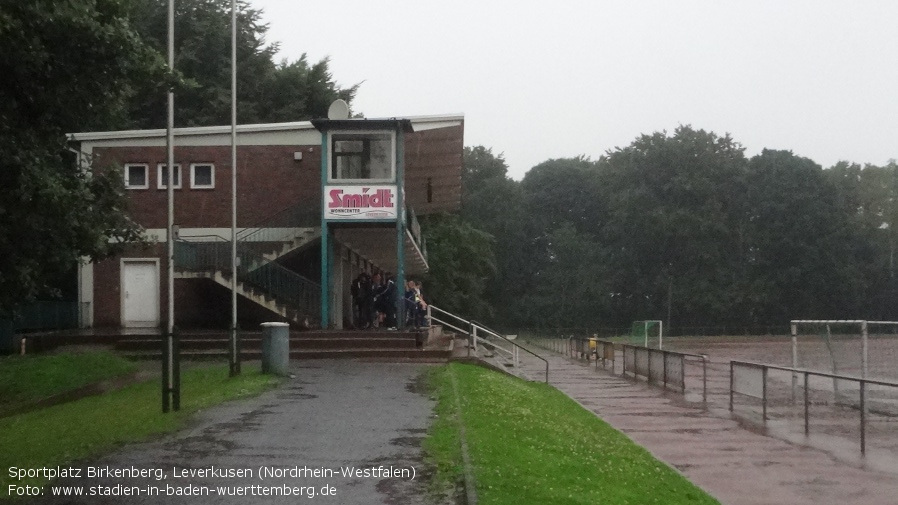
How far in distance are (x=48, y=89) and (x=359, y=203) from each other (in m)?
19.6

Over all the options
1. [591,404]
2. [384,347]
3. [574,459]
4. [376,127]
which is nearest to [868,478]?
[574,459]

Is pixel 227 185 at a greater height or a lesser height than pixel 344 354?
greater

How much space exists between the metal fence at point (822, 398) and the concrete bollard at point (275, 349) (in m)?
8.58

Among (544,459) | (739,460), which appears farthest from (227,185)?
(544,459)

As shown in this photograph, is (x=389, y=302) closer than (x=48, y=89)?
No

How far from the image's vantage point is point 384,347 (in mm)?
27750

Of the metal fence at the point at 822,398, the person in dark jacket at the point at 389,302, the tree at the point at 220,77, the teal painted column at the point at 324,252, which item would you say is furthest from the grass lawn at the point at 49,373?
the tree at the point at 220,77

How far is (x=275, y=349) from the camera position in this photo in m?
21.1

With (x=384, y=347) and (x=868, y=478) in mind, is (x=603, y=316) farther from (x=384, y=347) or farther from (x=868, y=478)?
(x=868, y=478)

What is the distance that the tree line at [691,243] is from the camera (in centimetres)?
8125

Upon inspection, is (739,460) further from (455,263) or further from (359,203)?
(455,263)

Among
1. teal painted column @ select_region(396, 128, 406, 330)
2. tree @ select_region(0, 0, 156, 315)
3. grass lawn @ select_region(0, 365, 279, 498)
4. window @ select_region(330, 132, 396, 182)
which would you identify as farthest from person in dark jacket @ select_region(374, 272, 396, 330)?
tree @ select_region(0, 0, 156, 315)

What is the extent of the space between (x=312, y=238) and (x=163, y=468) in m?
23.5

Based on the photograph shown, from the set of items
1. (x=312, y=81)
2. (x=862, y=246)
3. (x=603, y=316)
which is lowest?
(x=603, y=316)
